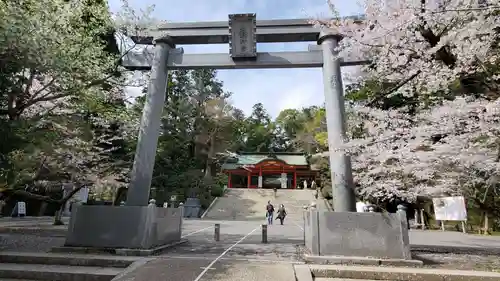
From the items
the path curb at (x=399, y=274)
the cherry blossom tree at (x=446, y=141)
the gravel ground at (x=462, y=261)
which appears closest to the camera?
the cherry blossom tree at (x=446, y=141)

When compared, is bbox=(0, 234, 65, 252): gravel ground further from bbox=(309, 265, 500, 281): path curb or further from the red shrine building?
the red shrine building

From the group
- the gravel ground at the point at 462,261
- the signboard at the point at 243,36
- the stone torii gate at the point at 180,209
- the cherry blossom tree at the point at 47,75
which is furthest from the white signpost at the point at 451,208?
the cherry blossom tree at the point at 47,75

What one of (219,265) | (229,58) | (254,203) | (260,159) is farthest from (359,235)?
(260,159)

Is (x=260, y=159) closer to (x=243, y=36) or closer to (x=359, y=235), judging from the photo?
(x=243, y=36)

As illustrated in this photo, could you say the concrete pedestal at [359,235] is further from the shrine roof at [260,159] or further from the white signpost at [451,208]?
Result: the shrine roof at [260,159]

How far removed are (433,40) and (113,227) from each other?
7576 millimetres

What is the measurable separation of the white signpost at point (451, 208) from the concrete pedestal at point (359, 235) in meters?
10.4

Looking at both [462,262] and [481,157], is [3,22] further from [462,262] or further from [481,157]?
[462,262]

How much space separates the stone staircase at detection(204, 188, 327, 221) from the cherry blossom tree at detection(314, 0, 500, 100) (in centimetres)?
1878

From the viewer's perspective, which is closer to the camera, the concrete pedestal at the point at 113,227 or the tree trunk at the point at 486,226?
the concrete pedestal at the point at 113,227

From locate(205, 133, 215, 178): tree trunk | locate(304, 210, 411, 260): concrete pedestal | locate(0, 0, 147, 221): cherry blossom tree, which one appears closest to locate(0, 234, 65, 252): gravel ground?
locate(0, 0, 147, 221): cherry blossom tree

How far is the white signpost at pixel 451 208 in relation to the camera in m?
15.1

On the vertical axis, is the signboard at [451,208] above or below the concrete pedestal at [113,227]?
above

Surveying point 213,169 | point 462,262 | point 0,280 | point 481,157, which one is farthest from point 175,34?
point 213,169
